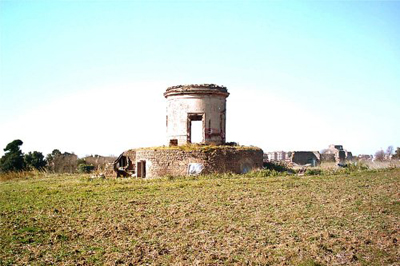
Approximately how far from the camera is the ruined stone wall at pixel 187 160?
56.9ft

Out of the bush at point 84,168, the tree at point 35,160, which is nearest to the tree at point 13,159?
the tree at point 35,160

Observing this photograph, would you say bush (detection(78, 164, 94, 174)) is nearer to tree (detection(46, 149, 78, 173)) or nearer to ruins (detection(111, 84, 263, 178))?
tree (detection(46, 149, 78, 173))

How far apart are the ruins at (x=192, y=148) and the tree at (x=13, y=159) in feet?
40.1

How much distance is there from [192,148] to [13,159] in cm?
1745

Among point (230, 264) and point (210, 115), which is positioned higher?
point (210, 115)

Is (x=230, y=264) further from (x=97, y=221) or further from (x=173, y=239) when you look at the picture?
(x=97, y=221)

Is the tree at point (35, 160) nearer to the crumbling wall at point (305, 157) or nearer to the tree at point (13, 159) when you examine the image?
the tree at point (13, 159)

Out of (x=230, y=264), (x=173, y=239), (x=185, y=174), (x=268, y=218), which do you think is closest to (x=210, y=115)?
(x=185, y=174)

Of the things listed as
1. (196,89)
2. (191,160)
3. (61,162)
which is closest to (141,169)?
(191,160)

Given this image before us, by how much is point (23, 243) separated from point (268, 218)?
5.06 m

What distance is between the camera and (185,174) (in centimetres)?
1730

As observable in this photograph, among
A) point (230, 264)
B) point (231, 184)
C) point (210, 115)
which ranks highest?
point (210, 115)

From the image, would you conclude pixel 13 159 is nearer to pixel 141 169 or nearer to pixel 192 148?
pixel 141 169

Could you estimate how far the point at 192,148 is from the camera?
17484 millimetres
